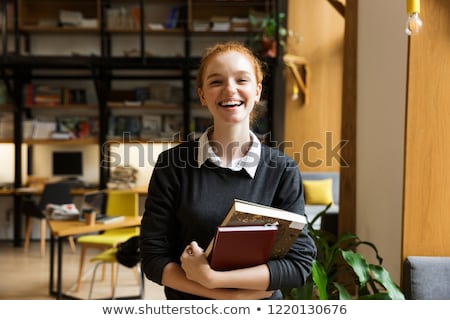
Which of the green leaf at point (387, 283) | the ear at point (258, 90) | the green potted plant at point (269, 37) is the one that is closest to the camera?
the ear at point (258, 90)

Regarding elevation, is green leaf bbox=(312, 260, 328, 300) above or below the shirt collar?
below

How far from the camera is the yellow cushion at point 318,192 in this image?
21.1 ft

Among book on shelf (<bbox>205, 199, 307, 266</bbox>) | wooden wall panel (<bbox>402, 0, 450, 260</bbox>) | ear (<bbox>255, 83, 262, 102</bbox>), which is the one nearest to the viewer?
book on shelf (<bbox>205, 199, 307, 266</bbox>)

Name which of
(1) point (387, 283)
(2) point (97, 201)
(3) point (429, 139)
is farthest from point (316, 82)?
(1) point (387, 283)

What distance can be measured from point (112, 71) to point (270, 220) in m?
6.66

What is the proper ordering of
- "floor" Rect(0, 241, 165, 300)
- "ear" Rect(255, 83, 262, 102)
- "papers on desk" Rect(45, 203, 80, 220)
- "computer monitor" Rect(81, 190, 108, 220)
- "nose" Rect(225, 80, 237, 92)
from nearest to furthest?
"nose" Rect(225, 80, 237, 92) → "ear" Rect(255, 83, 262, 102) → "papers on desk" Rect(45, 203, 80, 220) → "floor" Rect(0, 241, 165, 300) → "computer monitor" Rect(81, 190, 108, 220)

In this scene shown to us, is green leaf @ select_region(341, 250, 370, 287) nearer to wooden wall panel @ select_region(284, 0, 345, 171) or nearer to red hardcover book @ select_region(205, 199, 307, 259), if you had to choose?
red hardcover book @ select_region(205, 199, 307, 259)

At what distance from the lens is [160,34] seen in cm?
735

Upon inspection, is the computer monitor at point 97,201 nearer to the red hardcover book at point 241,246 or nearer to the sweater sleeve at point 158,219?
the sweater sleeve at point 158,219

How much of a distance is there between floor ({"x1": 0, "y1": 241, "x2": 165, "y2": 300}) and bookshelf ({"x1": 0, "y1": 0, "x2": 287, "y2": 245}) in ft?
3.17

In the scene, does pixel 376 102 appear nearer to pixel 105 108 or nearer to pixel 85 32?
pixel 105 108

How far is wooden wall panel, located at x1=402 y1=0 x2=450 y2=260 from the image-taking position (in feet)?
8.05

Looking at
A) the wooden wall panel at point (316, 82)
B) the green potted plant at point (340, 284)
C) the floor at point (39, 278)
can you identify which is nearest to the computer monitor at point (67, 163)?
the floor at point (39, 278)

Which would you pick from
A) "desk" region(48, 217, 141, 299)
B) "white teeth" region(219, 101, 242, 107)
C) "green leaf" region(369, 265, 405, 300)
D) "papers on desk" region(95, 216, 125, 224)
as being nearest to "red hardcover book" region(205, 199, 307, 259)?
"white teeth" region(219, 101, 242, 107)
